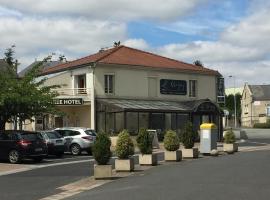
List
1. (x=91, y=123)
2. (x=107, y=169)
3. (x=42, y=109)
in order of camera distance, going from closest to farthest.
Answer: (x=107, y=169), (x=42, y=109), (x=91, y=123)

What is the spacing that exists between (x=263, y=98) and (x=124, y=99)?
74.4 meters

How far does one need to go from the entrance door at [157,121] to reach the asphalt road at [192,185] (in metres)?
28.0

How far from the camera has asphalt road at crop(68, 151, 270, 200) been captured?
1271 cm

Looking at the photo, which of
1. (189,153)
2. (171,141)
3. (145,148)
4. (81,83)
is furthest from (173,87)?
(145,148)

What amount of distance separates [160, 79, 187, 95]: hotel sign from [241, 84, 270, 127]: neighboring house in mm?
63093

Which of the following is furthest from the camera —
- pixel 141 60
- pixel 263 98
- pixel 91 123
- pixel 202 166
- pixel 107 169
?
pixel 263 98

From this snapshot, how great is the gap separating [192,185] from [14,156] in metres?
14.4

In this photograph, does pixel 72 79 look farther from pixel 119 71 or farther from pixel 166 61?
pixel 166 61

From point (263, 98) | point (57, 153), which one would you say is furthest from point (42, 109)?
point (263, 98)

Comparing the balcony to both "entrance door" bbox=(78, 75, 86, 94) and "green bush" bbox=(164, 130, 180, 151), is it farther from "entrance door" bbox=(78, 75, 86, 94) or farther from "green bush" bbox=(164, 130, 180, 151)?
"green bush" bbox=(164, 130, 180, 151)

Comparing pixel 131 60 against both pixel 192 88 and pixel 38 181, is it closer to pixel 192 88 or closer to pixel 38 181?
pixel 192 88

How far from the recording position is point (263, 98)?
117125mm

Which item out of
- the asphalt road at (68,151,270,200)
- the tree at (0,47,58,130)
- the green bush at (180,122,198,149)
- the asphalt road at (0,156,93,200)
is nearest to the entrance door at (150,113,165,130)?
the tree at (0,47,58,130)

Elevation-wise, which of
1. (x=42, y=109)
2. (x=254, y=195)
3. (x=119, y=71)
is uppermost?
(x=119, y=71)
